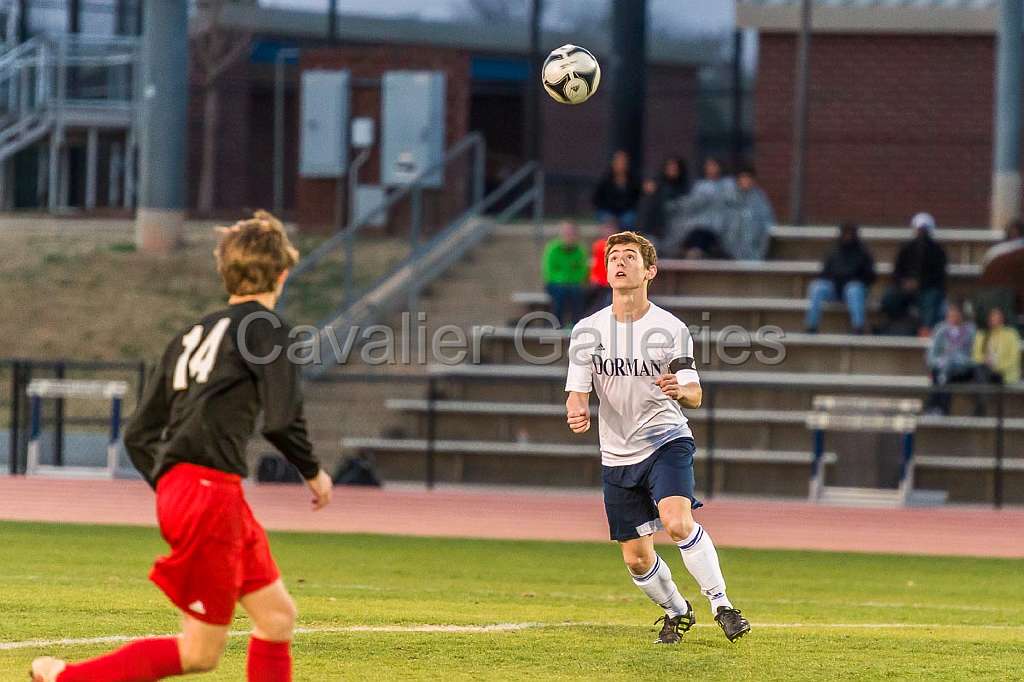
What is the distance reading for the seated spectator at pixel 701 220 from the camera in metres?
20.9

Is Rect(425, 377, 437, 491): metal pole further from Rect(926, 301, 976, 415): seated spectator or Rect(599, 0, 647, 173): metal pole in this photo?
Rect(599, 0, 647, 173): metal pole

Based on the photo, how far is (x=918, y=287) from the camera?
19516mm

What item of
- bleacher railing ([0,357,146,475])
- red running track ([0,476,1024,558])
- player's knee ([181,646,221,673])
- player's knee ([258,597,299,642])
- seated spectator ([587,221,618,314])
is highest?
seated spectator ([587,221,618,314])

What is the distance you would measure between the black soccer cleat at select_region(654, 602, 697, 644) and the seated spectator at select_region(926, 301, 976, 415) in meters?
10.6

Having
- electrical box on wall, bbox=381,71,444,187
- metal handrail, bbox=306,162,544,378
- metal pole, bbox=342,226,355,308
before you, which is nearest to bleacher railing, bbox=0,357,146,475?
metal handrail, bbox=306,162,544,378

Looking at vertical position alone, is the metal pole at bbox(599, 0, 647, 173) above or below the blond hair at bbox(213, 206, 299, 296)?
above

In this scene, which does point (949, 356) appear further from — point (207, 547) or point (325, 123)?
point (207, 547)

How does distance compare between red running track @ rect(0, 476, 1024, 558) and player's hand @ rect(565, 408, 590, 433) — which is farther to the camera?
red running track @ rect(0, 476, 1024, 558)

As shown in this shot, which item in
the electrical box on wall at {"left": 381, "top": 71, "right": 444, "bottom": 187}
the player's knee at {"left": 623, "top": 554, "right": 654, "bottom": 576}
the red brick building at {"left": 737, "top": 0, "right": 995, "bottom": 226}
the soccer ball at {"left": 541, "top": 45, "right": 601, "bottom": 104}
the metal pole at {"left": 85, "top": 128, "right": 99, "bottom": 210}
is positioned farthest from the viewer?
the metal pole at {"left": 85, "top": 128, "right": 99, "bottom": 210}

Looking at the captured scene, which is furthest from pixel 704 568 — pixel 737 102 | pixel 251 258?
pixel 737 102

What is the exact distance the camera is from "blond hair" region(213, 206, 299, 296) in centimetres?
536

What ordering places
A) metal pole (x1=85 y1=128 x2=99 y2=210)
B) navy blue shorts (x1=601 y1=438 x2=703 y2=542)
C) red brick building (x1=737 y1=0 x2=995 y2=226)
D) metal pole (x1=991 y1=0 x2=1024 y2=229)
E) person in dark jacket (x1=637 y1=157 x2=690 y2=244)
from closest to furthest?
navy blue shorts (x1=601 y1=438 x2=703 y2=542), person in dark jacket (x1=637 y1=157 x2=690 y2=244), metal pole (x1=991 y1=0 x2=1024 y2=229), red brick building (x1=737 y1=0 x2=995 y2=226), metal pole (x1=85 y1=128 x2=99 y2=210)

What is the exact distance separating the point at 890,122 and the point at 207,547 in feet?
72.1

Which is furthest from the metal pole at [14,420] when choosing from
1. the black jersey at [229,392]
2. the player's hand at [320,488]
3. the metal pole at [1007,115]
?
the metal pole at [1007,115]
